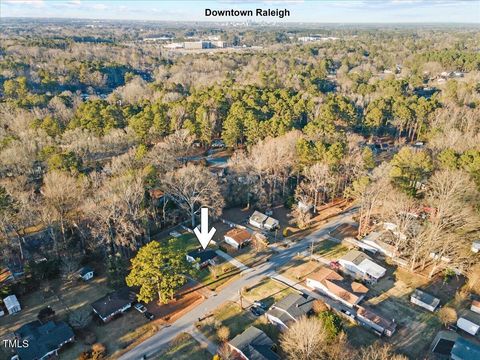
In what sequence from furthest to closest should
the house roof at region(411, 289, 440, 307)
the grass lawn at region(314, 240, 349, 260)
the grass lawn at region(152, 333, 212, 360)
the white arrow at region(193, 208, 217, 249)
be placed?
1. the white arrow at region(193, 208, 217, 249)
2. the grass lawn at region(314, 240, 349, 260)
3. the house roof at region(411, 289, 440, 307)
4. the grass lawn at region(152, 333, 212, 360)

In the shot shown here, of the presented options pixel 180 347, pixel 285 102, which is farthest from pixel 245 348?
pixel 285 102

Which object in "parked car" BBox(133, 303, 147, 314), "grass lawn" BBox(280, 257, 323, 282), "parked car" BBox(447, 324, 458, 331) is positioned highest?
"parked car" BBox(133, 303, 147, 314)

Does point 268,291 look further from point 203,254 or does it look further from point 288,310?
point 203,254

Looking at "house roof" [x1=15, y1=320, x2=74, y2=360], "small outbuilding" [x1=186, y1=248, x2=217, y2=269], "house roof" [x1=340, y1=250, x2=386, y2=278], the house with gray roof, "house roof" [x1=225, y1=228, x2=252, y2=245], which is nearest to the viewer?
"house roof" [x1=15, y1=320, x2=74, y2=360]

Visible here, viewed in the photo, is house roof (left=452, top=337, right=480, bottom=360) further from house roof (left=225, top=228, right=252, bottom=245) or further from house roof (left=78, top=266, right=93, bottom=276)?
house roof (left=78, top=266, right=93, bottom=276)

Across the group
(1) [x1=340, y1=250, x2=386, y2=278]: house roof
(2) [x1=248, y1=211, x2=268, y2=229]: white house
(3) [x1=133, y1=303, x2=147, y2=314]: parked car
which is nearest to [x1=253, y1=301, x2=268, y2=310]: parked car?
(3) [x1=133, y1=303, x2=147, y2=314]: parked car

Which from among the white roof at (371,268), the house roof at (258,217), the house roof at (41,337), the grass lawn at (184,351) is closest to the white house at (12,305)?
the house roof at (41,337)

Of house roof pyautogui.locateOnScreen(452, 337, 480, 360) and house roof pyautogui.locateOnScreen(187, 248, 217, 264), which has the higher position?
house roof pyautogui.locateOnScreen(187, 248, 217, 264)
